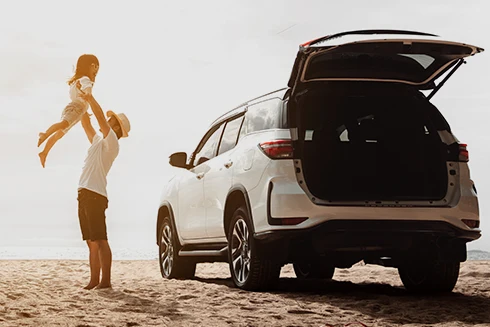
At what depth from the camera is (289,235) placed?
Result: 697cm

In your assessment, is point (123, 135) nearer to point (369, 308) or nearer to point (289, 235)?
point (289, 235)

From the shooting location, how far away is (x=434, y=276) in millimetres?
7867

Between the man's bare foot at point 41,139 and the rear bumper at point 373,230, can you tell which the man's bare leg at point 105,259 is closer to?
the man's bare foot at point 41,139

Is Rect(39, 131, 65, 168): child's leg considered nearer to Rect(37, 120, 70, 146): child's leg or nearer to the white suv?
Rect(37, 120, 70, 146): child's leg

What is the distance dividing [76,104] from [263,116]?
73.1 inches

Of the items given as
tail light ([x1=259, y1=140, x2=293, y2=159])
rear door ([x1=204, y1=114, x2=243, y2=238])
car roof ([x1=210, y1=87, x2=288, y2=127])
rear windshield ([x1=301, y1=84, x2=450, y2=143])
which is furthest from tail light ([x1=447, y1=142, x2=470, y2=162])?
rear door ([x1=204, y1=114, x2=243, y2=238])

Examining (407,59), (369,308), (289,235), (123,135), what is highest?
(407,59)

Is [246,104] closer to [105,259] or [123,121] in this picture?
[123,121]

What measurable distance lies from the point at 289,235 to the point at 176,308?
3.87ft

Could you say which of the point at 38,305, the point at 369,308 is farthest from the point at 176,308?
the point at 369,308

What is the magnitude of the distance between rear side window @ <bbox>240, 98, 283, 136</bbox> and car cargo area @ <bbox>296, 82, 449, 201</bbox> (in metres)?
0.22

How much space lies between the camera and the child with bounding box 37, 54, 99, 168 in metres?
7.46

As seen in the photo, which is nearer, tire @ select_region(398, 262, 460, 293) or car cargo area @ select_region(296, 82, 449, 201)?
car cargo area @ select_region(296, 82, 449, 201)

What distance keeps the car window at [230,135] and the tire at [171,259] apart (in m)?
1.72
